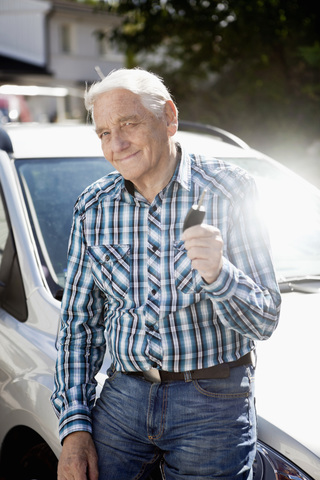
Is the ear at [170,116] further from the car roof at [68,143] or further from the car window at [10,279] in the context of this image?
the car roof at [68,143]

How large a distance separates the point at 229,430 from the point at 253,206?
0.60m

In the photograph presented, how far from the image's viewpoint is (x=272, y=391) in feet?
5.87

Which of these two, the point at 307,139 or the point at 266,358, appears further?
the point at 307,139

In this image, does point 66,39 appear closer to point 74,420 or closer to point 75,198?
point 75,198

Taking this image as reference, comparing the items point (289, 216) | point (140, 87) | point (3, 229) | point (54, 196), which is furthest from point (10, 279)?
point (289, 216)

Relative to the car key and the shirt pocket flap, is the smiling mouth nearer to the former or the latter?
the shirt pocket flap

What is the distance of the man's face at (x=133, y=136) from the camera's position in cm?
175

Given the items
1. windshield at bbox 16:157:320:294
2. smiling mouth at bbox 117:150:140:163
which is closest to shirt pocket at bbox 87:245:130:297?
smiling mouth at bbox 117:150:140:163

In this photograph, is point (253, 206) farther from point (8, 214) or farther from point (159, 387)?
point (8, 214)

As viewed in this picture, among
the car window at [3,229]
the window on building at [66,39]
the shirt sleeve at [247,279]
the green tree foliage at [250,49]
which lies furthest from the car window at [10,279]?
A: the window on building at [66,39]

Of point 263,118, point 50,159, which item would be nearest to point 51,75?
point 263,118

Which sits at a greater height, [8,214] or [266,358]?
[8,214]

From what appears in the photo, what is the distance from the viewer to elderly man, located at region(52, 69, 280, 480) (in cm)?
162

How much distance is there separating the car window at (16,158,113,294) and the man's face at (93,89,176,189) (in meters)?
0.76
